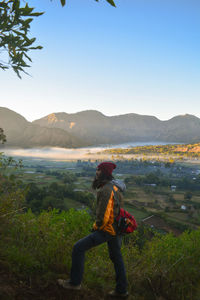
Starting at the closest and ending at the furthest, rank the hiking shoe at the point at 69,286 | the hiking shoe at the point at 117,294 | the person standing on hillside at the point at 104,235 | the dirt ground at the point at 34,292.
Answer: the dirt ground at the point at 34,292
the person standing on hillside at the point at 104,235
the hiking shoe at the point at 69,286
the hiking shoe at the point at 117,294

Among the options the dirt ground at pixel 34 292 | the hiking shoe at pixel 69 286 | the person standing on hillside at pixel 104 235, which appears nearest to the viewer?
the dirt ground at pixel 34 292

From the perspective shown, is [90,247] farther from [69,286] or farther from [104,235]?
[69,286]

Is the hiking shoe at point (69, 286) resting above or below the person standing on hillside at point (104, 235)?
below

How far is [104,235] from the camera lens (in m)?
3.19

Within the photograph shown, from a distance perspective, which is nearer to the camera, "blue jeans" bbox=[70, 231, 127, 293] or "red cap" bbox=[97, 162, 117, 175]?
"blue jeans" bbox=[70, 231, 127, 293]

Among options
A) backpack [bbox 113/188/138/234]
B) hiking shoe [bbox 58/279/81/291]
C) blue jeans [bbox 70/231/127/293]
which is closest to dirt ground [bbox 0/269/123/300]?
hiking shoe [bbox 58/279/81/291]

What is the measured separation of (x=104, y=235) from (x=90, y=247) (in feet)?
0.93

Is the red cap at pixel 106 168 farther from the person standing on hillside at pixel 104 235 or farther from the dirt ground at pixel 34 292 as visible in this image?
the dirt ground at pixel 34 292

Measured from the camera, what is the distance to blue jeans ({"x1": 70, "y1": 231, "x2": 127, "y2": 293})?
3.16 meters

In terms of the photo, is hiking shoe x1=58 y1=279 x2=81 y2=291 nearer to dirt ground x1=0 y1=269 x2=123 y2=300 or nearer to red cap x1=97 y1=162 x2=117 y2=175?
dirt ground x1=0 y1=269 x2=123 y2=300

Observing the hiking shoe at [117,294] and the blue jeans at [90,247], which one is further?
the hiking shoe at [117,294]

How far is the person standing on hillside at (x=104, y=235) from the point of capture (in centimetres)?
313

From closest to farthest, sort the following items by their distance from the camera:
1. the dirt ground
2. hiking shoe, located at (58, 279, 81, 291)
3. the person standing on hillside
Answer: the dirt ground → the person standing on hillside → hiking shoe, located at (58, 279, 81, 291)

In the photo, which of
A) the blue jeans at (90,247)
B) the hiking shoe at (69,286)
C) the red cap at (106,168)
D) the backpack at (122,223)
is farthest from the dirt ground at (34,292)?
the red cap at (106,168)
